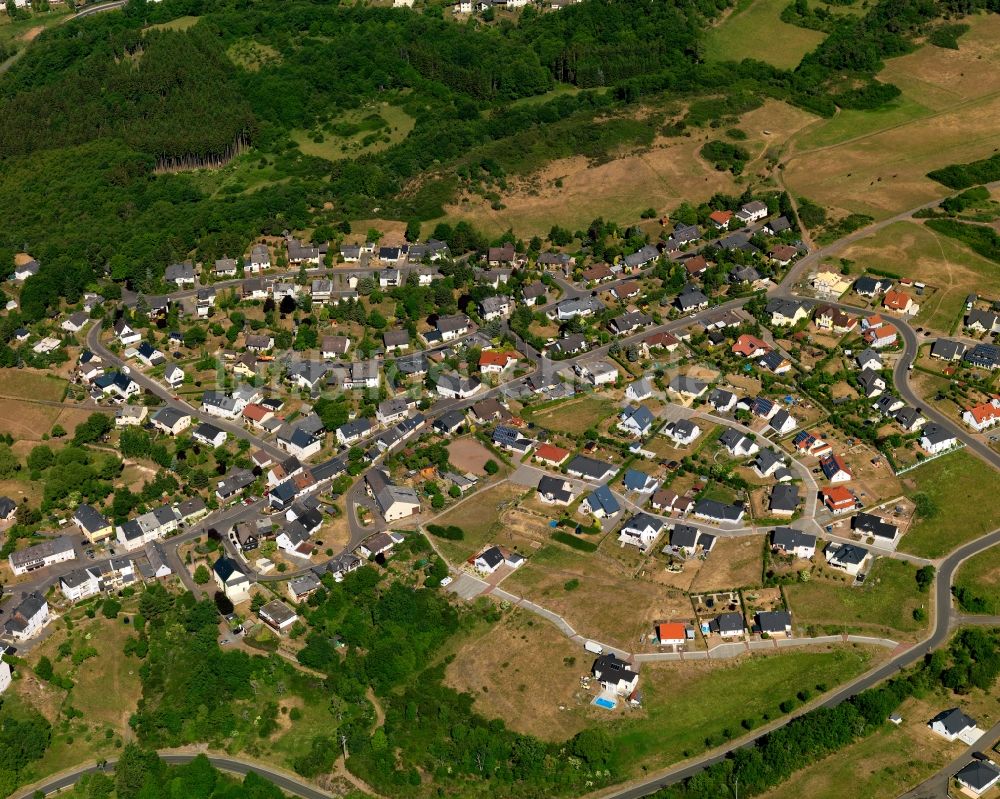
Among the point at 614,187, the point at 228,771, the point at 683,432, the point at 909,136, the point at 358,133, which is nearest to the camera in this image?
the point at 228,771

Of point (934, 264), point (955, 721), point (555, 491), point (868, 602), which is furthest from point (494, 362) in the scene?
point (955, 721)

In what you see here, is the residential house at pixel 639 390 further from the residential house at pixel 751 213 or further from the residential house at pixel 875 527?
the residential house at pixel 751 213

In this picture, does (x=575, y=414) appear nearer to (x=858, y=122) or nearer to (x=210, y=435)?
(x=210, y=435)

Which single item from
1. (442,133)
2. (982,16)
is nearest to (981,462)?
(442,133)

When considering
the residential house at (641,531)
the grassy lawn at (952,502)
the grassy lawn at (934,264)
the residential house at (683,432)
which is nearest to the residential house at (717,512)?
the residential house at (641,531)

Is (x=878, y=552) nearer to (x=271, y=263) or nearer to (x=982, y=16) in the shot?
(x=271, y=263)

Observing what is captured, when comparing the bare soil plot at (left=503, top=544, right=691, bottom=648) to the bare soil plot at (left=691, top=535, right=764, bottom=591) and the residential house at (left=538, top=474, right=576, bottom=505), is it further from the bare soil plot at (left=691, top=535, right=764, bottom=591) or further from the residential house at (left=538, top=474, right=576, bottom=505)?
the residential house at (left=538, top=474, right=576, bottom=505)
